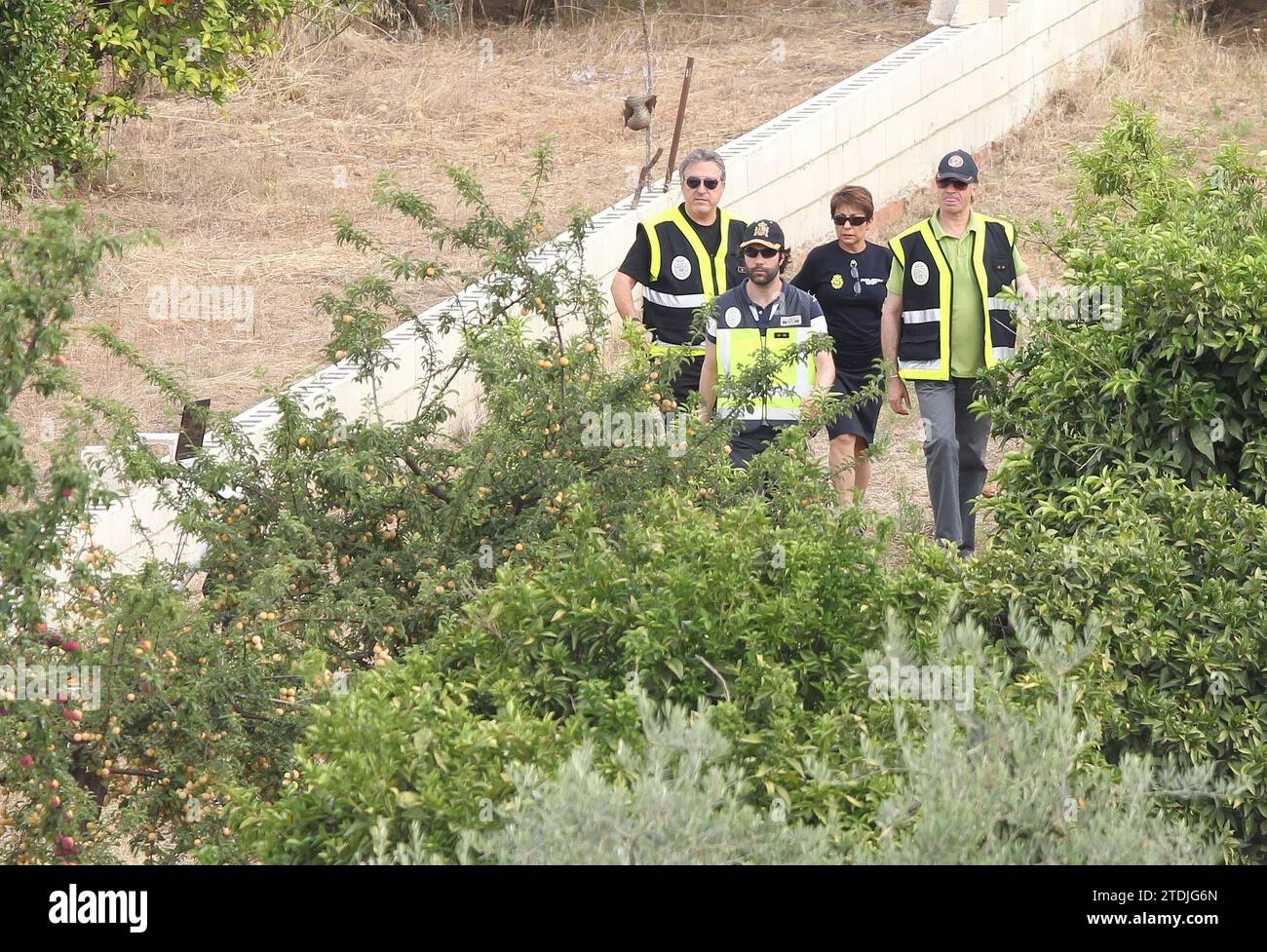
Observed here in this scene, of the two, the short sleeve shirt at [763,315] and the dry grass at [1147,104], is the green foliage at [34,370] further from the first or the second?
the dry grass at [1147,104]

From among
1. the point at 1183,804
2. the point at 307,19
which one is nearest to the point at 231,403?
the point at 1183,804

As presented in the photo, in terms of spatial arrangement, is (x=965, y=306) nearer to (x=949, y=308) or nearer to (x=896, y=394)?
(x=949, y=308)

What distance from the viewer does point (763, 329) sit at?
22.8ft

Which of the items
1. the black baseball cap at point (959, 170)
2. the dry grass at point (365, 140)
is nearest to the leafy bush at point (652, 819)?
the black baseball cap at point (959, 170)

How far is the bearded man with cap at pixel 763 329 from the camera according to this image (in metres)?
6.93

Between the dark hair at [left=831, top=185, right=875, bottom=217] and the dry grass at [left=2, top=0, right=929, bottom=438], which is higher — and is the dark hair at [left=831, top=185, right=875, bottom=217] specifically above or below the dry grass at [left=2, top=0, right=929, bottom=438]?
below

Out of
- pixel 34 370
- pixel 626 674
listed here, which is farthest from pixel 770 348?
pixel 34 370

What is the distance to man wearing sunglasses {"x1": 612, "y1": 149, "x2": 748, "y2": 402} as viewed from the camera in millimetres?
7426

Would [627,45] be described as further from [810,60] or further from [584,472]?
[584,472]

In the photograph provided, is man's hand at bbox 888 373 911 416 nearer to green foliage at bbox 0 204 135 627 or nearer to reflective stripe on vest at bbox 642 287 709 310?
reflective stripe on vest at bbox 642 287 709 310

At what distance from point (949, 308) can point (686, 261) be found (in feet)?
3.90

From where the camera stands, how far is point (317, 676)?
4.41 m

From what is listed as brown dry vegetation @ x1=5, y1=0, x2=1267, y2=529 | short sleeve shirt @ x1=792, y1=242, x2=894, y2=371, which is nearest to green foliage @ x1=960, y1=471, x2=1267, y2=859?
short sleeve shirt @ x1=792, y1=242, x2=894, y2=371
